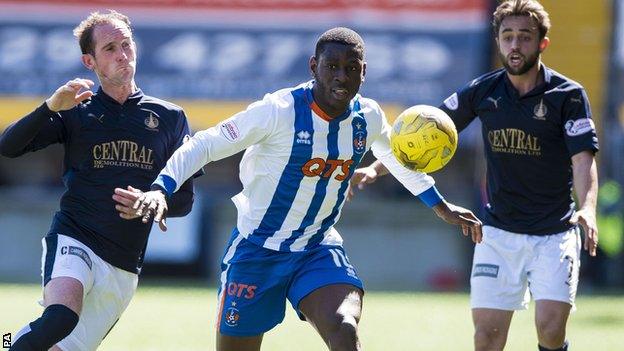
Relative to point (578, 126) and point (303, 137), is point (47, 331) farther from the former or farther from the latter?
point (578, 126)

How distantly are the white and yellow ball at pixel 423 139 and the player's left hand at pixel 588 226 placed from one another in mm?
828

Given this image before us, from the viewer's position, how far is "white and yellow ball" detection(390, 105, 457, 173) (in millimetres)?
7059

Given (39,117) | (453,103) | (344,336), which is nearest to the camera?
(344,336)

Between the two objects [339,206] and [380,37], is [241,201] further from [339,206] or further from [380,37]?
[380,37]

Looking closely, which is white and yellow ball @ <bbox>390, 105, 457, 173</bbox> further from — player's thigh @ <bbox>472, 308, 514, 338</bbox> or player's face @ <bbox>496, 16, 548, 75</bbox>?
player's thigh @ <bbox>472, 308, 514, 338</bbox>

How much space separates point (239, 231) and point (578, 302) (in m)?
10.1

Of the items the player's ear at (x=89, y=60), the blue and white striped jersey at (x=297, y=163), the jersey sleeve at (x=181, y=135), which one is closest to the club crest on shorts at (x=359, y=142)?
the blue and white striped jersey at (x=297, y=163)

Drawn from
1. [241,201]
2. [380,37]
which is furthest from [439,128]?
[380,37]

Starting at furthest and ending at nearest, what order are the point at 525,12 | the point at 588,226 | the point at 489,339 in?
the point at 525,12
the point at 489,339
the point at 588,226

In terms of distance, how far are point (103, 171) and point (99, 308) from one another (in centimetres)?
80

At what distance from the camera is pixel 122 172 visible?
710cm

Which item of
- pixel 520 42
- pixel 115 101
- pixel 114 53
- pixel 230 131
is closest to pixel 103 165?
pixel 115 101

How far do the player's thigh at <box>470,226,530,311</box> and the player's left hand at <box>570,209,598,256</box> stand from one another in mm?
633

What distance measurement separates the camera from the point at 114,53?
7.10 metres
